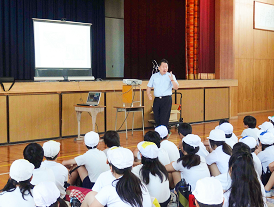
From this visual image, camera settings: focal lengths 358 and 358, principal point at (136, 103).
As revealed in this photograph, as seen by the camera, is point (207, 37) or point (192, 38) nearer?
point (207, 37)

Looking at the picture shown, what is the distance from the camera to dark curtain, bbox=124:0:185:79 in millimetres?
10398

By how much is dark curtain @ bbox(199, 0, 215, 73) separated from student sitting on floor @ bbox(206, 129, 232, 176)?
682cm

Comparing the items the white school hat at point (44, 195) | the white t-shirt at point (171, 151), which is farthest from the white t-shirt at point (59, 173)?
the white school hat at point (44, 195)

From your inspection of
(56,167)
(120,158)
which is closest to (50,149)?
(56,167)

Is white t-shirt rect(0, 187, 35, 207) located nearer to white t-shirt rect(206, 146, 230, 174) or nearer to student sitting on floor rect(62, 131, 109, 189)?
student sitting on floor rect(62, 131, 109, 189)

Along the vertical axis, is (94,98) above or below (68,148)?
above

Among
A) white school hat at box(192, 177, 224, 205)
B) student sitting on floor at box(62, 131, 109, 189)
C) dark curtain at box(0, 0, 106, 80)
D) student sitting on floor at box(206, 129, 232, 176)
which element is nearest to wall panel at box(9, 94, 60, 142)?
dark curtain at box(0, 0, 106, 80)

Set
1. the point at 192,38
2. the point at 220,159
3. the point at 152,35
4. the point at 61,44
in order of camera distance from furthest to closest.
→ 1. the point at 152,35
2. the point at 192,38
3. the point at 61,44
4. the point at 220,159

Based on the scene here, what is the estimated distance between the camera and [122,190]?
1.97 meters

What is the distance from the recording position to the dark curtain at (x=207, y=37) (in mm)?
9711

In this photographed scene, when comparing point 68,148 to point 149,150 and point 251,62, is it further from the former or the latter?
point 251,62

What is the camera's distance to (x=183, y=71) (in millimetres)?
10586

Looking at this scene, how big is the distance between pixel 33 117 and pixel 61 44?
2.74m

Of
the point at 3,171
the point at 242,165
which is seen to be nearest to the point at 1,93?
the point at 3,171
